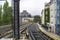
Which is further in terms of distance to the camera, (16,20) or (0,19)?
(0,19)

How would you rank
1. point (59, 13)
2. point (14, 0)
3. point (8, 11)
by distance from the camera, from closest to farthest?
point (14, 0)
point (59, 13)
point (8, 11)

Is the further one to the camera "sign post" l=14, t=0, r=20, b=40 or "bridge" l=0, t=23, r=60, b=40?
"bridge" l=0, t=23, r=60, b=40

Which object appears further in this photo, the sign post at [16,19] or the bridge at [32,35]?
the bridge at [32,35]

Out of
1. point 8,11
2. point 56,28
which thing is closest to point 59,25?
point 56,28

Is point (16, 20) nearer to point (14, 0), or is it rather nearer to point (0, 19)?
point (14, 0)

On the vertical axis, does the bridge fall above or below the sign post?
below

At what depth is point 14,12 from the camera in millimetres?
14055

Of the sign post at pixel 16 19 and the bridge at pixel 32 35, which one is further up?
the sign post at pixel 16 19

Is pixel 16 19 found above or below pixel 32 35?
above

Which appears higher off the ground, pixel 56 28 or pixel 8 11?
pixel 8 11

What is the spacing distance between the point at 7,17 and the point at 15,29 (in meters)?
17.4

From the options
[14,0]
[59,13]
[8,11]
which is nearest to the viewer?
[14,0]

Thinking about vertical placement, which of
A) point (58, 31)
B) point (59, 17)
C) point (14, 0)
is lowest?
point (58, 31)

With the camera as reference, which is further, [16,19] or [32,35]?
[32,35]
